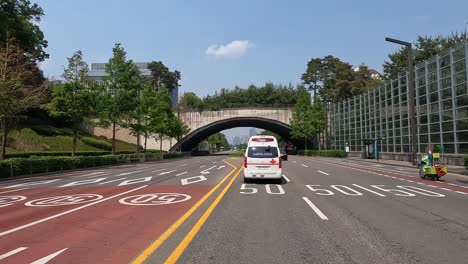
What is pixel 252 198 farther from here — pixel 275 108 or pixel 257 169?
pixel 275 108

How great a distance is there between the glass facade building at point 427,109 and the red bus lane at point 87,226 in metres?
26.2

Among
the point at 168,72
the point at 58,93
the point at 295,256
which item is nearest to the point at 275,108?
the point at 168,72

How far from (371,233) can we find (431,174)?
49.2 ft

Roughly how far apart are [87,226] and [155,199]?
444 cm

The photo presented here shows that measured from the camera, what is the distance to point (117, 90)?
48.0 m

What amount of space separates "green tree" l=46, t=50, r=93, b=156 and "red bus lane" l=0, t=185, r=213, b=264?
24792mm

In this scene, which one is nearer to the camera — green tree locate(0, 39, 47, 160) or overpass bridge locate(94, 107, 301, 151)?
green tree locate(0, 39, 47, 160)

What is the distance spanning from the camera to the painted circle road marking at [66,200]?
12.8 meters

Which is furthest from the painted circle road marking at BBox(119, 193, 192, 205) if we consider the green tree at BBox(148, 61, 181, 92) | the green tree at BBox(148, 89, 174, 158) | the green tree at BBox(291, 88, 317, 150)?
the green tree at BBox(148, 61, 181, 92)

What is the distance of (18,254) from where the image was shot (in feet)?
21.4

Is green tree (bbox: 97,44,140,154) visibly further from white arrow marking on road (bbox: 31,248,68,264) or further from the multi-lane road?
white arrow marking on road (bbox: 31,248,68,264)

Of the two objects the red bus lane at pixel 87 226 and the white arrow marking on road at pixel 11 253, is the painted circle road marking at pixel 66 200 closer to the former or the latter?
the red bus lane at pixel 87 226

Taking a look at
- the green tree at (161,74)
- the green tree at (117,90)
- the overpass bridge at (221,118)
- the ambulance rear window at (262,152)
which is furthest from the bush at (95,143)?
the green tree at (161,74)

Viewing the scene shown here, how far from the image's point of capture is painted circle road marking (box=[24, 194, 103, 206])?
505 inches
